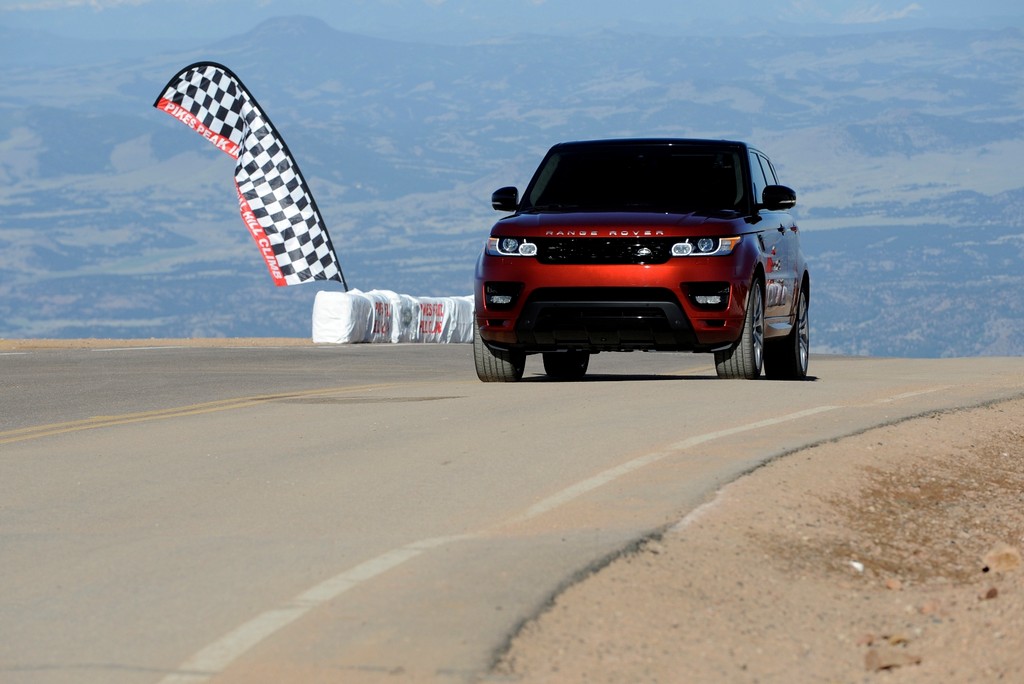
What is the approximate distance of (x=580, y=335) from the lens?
12.2 m

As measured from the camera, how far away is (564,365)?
15.0 m

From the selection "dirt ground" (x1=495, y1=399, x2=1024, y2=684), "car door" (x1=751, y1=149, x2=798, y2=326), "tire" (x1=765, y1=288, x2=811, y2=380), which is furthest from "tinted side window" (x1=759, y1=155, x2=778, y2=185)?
"dirt ground" (x1=495, y1=399, x2=1024, y2=684)

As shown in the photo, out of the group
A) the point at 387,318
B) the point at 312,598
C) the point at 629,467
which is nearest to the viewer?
the point at 312,598

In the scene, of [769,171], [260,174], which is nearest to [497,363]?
[769,171]

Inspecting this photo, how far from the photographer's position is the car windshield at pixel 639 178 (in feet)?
43.0

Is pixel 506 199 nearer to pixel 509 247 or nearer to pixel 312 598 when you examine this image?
pixel 509 247

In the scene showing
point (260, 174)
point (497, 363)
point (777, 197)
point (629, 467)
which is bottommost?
point (260, 174)

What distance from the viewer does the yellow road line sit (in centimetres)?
1061

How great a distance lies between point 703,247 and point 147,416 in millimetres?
4039

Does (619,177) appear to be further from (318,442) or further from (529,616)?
(529,616)

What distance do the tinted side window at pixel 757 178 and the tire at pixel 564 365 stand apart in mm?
2134

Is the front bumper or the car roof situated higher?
the car roof

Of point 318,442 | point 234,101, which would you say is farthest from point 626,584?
point 234,101

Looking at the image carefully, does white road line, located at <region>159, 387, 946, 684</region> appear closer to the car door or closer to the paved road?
the paved road
